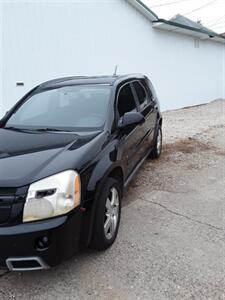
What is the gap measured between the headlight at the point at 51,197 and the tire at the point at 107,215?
0.42 meters

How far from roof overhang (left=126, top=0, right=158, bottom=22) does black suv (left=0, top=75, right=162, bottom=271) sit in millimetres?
8023

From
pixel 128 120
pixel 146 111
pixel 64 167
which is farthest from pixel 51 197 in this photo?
pixel 146 111

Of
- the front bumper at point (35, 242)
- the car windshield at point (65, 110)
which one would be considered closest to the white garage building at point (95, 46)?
the car windshield at point (65, 110)

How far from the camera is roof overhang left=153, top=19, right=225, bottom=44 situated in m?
13.5

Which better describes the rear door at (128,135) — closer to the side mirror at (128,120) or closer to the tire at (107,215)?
the side mirror at (128,120)

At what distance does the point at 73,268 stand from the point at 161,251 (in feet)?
2.93

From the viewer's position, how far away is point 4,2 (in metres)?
7.76

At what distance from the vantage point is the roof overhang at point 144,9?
473 inches

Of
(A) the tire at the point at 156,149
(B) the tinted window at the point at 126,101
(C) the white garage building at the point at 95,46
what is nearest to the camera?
(B) the tinted window at the point at 126,101

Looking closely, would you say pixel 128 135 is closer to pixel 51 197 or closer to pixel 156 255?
pixel 156 255

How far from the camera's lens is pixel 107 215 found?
346 cm

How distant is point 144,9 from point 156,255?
11.0 meters

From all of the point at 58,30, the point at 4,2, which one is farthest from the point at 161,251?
the point at 58,30

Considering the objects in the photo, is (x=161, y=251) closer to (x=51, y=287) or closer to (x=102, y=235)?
(x=102, y=235)
